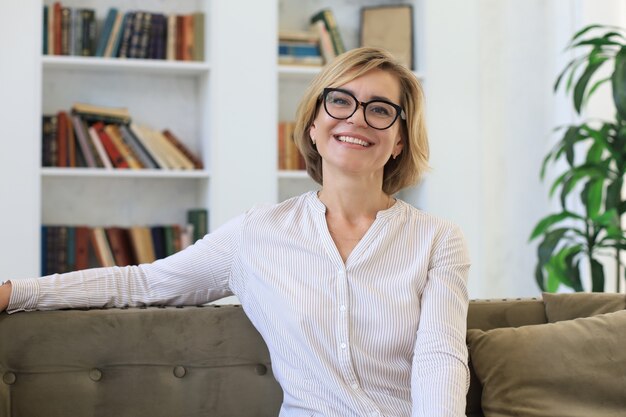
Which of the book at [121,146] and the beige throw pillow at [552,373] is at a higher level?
the book at [121,146]

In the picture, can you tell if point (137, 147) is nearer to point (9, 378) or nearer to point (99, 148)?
point (99, 148)

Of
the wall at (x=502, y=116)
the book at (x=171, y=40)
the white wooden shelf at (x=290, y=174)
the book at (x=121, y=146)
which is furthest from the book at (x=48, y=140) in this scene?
the wall at (x=502, y=116)

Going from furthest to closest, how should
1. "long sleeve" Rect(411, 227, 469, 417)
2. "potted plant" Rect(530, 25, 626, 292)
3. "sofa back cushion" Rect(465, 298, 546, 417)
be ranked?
"potted plant" Rect(530, 25, 626, 292) < "sofa back cushion" Rect(465, 298, 546, 417) < "long sleeve" Rect(411, 227, 469, 417)

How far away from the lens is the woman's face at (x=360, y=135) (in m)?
1.90

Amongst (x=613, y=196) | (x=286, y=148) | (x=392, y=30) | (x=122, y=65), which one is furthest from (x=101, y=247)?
(x=613, y=196)

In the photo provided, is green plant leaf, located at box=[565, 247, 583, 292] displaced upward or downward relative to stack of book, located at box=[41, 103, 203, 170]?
downward

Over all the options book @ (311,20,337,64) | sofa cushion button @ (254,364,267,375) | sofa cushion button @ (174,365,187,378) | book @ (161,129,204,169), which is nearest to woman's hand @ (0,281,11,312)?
sofa cushion button @ (174,365,187,378)

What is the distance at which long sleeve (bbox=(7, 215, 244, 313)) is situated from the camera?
192cm

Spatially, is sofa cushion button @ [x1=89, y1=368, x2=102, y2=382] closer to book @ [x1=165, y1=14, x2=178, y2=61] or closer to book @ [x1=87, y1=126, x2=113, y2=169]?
book @ [x1=87, y1=126, x2=113, y2=169]

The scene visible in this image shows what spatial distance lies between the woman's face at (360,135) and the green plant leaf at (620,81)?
5.07ft

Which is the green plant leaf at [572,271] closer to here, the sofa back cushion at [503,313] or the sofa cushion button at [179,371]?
the sofa back cushion at [503,313]

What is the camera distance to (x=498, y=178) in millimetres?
4355

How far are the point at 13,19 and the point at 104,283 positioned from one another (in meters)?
2.11

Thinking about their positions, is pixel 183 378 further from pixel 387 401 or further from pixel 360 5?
pixel 360 5
